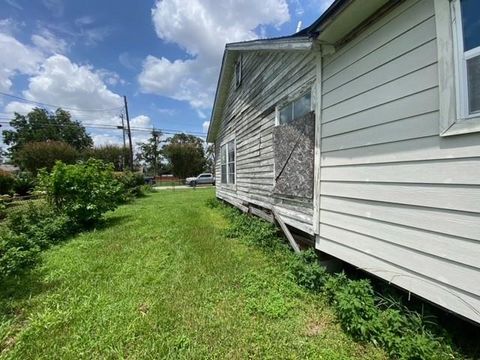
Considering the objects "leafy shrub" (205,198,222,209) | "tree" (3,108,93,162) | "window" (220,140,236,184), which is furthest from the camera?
"tree" (3,108,93,162)

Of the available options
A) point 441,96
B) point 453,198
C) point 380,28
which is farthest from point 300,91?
point 453,198

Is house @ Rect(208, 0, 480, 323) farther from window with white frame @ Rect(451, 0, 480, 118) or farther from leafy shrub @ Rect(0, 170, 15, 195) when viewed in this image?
leafy shrub @ Rect(0, 170, 15, 195)

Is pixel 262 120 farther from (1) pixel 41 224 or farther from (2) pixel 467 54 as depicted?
(1) pixel 41 224

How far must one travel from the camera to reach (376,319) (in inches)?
94.2

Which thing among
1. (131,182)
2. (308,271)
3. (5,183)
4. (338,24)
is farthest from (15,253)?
(5,183)

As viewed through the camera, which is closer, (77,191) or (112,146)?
(77,191)

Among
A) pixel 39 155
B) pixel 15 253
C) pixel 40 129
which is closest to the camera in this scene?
pixel 15 253

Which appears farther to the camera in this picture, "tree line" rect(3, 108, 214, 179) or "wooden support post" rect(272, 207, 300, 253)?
"tree line" rect(3, 108, 214, 179)

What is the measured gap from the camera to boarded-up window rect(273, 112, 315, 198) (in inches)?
155

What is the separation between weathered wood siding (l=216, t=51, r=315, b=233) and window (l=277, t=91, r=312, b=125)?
7.4 inches

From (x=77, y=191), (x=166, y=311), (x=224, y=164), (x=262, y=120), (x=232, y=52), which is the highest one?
(x=232, y=52)

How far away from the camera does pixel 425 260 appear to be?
2.20 m

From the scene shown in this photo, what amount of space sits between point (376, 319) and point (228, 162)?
26.4 feet

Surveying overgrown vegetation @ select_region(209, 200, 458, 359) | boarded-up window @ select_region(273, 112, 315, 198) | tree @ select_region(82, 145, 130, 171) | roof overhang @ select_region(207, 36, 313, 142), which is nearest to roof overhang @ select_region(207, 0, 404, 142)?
roof overhang @ select_region(207, 36, 313, 142)
